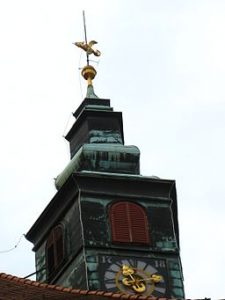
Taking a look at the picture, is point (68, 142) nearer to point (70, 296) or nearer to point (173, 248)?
point (173, 248)

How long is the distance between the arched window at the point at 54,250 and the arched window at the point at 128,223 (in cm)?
135

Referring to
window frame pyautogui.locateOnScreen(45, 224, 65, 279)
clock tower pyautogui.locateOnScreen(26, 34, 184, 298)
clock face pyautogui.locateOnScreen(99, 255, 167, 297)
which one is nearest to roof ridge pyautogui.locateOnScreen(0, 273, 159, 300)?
clock face pyautogui.locateOnScreen(99, 255, 167, 297)

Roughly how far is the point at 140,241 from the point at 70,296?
33.0ft

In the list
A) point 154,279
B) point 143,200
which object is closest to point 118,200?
point 143,200

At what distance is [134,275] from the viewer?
29.9 m

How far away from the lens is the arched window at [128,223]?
102 feet

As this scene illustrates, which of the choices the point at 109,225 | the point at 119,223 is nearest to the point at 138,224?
the point at 119,223

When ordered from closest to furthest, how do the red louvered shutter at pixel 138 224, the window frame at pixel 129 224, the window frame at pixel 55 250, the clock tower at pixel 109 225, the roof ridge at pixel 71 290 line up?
the roof ridge at pixel 71 290, the clock tower at pixel 109 225, the window frame at pixel 129 224, the red louvered shutter at pixel 138 224, the window frame at pixel 55 250

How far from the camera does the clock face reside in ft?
96.7

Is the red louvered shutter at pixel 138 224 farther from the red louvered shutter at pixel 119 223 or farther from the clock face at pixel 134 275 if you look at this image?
the clock face at pixel 134 275

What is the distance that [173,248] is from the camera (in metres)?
31.0

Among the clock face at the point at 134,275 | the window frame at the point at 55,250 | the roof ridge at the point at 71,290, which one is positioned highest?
the window frame at the point at 55,250

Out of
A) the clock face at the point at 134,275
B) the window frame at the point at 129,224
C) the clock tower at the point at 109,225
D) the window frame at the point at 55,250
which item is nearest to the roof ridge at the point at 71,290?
the clock face at the point at 134,275

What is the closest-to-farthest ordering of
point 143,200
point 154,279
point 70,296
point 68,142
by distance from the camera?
point 70,296 → point 154,279 → point 143,200 → point 68,142
